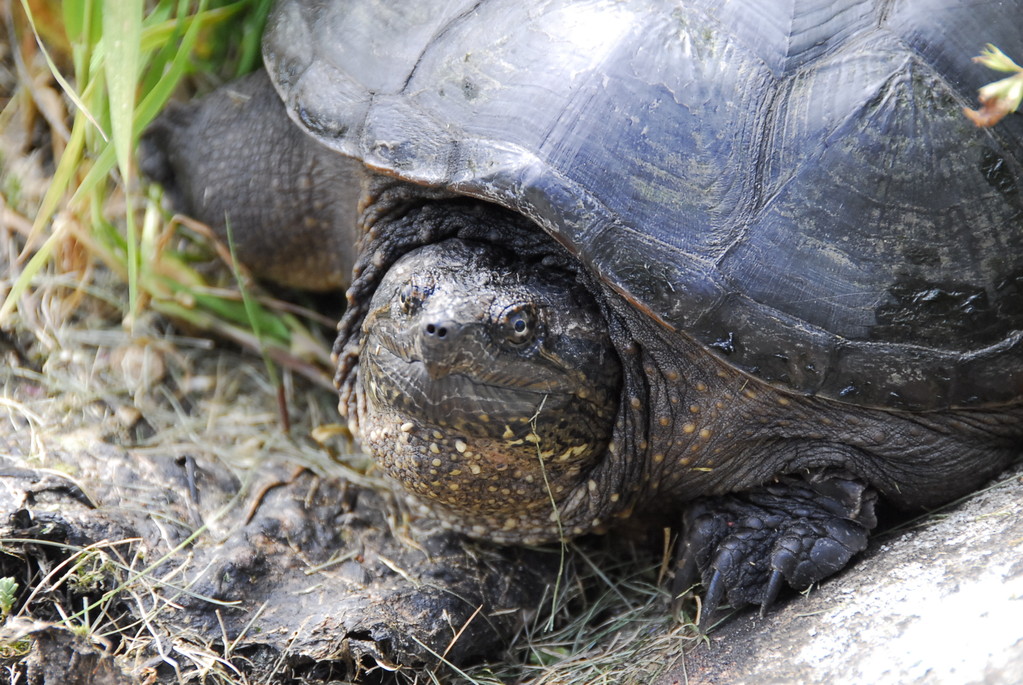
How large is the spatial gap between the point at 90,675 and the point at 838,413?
1748 millimetres

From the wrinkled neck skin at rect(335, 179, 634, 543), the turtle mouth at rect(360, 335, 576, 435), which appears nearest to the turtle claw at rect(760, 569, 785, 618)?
the wrinkled neck skin at rect(335, 179, 634, 543)

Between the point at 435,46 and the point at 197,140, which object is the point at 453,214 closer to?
the point at 435,46

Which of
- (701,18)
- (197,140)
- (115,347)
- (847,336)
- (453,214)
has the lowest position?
(115,347)

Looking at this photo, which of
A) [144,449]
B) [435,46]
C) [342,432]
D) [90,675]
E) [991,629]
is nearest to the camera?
[991,629]

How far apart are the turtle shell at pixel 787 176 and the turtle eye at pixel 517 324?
17cm

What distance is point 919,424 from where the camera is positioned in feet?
6.88

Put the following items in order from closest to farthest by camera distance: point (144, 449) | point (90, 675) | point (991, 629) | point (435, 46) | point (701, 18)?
1. point (991, 629)
2. point (90, 675)
3. point (701, 18)
4. point (435, 46)
5. point (144, 449)

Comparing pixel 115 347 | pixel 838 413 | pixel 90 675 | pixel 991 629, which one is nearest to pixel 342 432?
pixel 115 347

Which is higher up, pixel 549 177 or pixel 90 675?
pixel 549 177

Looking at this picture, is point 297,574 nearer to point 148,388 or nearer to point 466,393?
point 466,393

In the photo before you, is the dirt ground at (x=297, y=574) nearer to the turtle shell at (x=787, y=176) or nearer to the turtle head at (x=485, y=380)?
the turtle head at (x=485, y=380)

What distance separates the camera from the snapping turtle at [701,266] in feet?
6.30

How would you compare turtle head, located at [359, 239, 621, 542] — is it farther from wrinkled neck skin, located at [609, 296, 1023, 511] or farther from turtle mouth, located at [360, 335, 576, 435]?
wrinkled neck skin, located at [609, 296, 1023, 511]

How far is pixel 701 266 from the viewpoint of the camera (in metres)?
1.90
